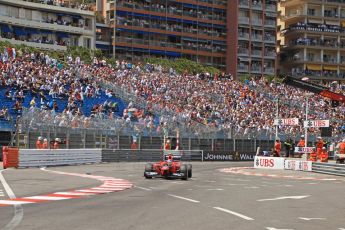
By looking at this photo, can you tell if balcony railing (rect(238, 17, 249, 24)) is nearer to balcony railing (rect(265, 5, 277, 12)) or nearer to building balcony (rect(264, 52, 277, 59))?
balcony railing (rect(265, 5, 277, 12))

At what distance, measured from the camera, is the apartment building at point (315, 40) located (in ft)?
325

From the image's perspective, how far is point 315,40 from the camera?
99.8 m

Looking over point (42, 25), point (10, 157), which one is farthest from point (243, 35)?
point (10, 157)

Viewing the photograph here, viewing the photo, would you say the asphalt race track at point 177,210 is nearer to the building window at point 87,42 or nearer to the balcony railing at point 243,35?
the building window at point 87,42

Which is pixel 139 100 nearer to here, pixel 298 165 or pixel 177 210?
pixel 298 165

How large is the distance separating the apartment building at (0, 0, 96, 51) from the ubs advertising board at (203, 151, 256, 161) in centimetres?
2508

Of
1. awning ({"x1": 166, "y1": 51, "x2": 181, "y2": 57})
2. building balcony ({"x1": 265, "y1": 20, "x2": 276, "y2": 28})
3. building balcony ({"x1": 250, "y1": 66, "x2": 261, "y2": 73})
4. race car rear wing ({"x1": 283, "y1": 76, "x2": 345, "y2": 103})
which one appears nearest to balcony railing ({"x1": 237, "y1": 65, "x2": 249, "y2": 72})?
building balcony ({"x1": 250, "y1": 66, "x2": 261, "y2": 73})

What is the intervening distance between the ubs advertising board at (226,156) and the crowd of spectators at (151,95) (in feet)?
6.25

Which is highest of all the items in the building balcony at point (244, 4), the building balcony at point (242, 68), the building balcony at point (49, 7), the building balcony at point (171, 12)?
the building balcony at point (244, 4)

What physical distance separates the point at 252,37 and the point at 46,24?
36592 millimetres

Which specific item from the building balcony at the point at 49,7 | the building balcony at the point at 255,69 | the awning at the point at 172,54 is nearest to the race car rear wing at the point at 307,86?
the building balcony at the point at 49,7

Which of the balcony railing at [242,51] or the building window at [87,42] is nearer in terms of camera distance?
the building window at [87,42]

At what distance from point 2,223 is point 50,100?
115ft

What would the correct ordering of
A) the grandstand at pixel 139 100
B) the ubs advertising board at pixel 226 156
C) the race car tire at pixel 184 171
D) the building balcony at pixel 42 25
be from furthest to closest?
the building balcony at pixel 42 25, the ubs advertising board at pixel 226 156, the grandstand at pixel 139 100, the race car tire at pixel 184 171
